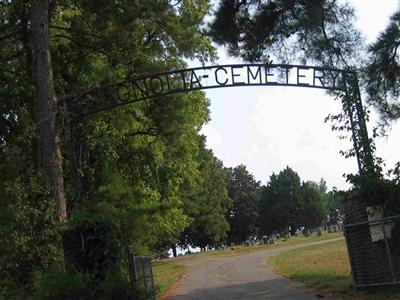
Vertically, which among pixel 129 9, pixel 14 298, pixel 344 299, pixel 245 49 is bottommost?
pixel 344 299

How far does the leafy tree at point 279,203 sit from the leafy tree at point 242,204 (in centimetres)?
165

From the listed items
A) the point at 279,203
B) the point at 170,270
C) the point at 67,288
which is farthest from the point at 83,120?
the point at 279,203

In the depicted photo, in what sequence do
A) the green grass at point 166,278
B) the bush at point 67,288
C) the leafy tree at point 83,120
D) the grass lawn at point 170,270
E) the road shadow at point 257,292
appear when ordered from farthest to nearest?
1. the grass lawn at point 170,270
2. the green grass at point 166,278
3. the road shadow at point 257,292
4. the leafy tree at point 83,120
5. the bush at point 67,288

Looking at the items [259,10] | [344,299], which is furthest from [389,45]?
[344,299]

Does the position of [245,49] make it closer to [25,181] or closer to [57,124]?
[57,124]

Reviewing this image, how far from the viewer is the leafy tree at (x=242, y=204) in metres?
97.2

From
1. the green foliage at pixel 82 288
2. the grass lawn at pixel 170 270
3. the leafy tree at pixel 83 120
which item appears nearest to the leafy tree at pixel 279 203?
the grass lawn at pixel 170 270

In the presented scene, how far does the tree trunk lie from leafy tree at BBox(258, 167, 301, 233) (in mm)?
88718

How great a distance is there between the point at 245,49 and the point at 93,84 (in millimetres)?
5026

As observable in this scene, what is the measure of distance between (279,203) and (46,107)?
9113cm

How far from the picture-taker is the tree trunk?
46.0 feet

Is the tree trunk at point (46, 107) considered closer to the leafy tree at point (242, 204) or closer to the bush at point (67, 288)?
the bush at point (67, 288)

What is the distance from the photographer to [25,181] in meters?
14.0

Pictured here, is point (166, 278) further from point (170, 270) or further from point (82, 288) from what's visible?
point (82, 288)
